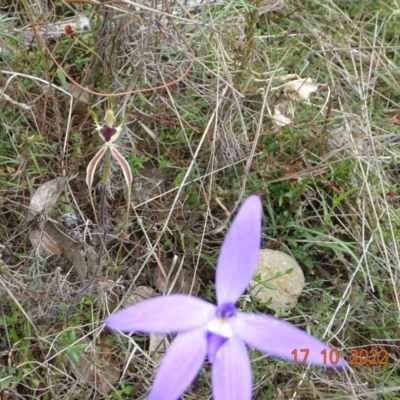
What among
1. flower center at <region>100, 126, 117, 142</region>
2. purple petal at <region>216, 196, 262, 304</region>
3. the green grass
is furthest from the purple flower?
the green grass

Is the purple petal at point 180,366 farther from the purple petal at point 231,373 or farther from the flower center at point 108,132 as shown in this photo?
the flower center at point 108,132

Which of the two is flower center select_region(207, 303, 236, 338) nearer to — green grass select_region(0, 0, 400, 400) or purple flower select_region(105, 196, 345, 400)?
purple flower select_region(105, 196, 345, 400)

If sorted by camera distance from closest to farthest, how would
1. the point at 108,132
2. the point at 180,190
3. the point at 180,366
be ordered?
the point at 180,366
the point at 108,132
the point at 180,190

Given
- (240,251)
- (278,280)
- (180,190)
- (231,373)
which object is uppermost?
(240,251)

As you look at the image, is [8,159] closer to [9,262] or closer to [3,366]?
[9,262]

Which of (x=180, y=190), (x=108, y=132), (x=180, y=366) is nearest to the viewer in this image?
(x=180, y=366)

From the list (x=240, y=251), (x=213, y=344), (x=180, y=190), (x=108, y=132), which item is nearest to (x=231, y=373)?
(x=213, y=344)

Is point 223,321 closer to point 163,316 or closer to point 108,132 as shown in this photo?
point 163,316

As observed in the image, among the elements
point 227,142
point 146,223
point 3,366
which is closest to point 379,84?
point 227,142

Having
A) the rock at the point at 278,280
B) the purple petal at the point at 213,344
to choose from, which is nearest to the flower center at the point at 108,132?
the purple petal at the point at 213,344
